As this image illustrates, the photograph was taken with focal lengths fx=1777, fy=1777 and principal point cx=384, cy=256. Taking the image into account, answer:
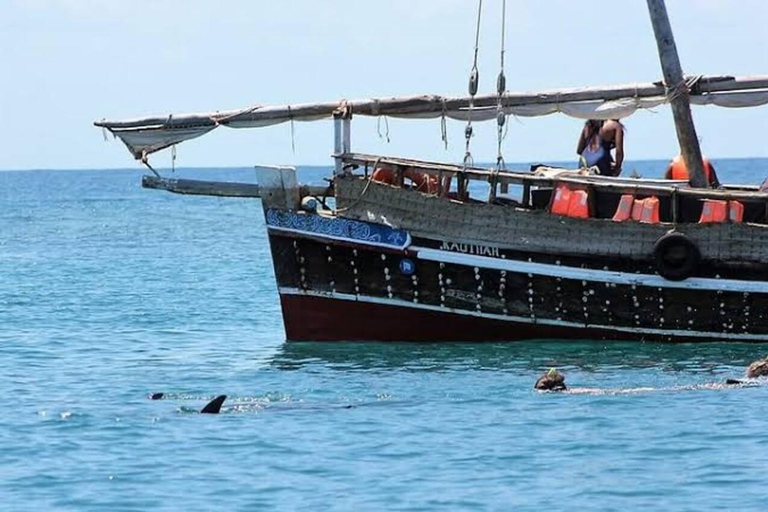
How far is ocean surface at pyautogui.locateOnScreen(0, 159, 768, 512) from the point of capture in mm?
14180

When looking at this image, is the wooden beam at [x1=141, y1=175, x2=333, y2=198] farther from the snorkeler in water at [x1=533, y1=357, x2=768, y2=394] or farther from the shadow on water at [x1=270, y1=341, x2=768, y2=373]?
the snorkeler in water at [x1=533, y1=357, x2=768, y2=394]

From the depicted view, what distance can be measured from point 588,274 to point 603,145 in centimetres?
250

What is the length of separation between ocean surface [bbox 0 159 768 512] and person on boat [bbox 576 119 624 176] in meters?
2.49

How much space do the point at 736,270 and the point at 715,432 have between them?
4131 millimetres

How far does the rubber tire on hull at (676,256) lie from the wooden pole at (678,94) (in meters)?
1.38

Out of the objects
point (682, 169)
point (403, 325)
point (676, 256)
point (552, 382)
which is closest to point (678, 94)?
point (682, 169)

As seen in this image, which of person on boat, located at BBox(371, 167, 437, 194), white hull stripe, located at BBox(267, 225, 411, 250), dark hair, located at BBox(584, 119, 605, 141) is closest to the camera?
white hull stripe, located at BBox(267, 225, 411, 250)

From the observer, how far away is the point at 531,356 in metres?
20.0

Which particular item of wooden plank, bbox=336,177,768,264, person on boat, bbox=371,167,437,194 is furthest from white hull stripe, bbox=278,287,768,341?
person on boat, bbox=371,167,437,194

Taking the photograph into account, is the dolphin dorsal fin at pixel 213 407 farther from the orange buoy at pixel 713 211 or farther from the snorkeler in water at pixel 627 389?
the orange buoy at pixel 713 211

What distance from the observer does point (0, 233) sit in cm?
5947

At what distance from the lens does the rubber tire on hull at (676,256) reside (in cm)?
1962

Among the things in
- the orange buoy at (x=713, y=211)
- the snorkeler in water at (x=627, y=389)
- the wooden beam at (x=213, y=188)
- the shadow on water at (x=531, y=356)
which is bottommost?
the shadow on water at (x=531, y=356)

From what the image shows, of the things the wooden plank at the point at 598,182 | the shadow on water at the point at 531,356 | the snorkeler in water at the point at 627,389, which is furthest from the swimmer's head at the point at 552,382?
the wooden plank at the point at 598,182
